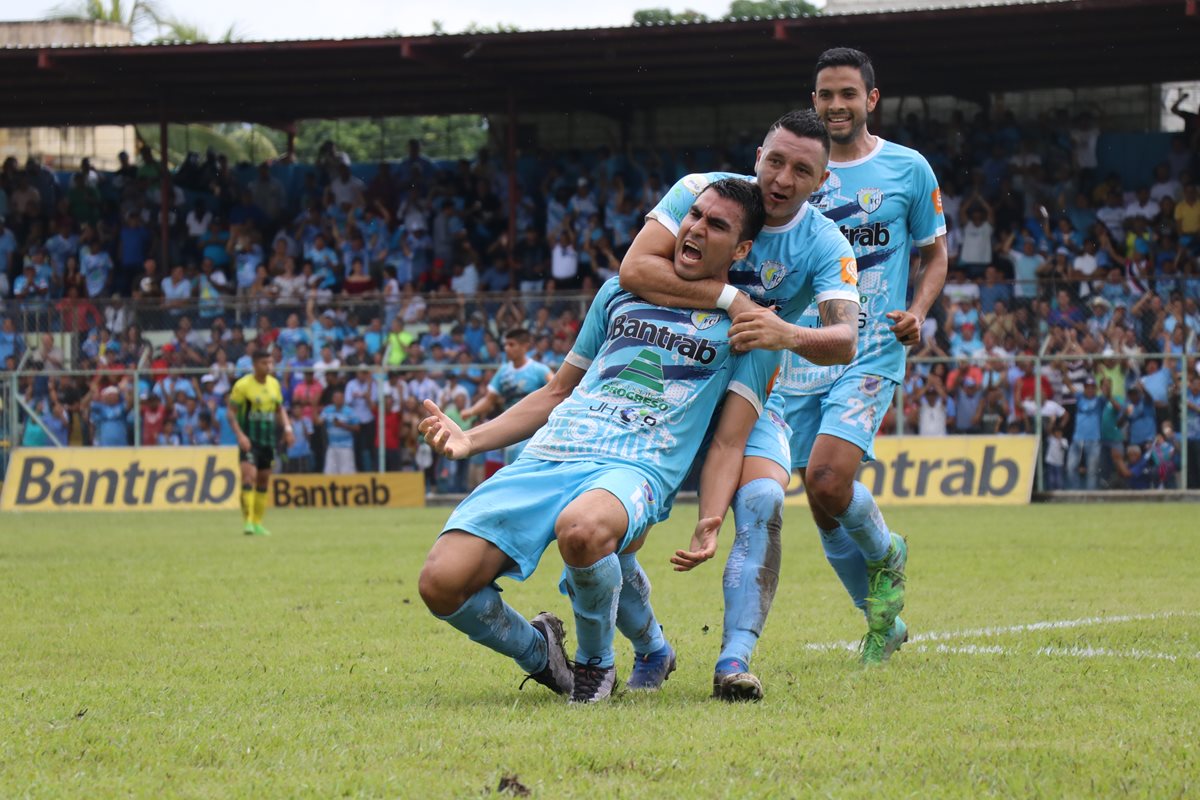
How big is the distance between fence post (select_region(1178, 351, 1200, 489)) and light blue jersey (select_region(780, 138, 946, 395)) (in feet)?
45.9

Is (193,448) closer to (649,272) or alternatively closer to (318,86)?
(318,86)

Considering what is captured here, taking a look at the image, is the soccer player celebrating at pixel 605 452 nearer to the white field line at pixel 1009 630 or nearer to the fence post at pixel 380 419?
the white field line at pixel 1009 630

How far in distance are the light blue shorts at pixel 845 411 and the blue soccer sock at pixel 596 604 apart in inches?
63.3

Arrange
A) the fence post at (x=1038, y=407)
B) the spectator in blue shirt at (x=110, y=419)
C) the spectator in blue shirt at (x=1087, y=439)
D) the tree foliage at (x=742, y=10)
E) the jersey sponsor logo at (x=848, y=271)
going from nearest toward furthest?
the jersey sponsor logo at (x=848, y=271) → the spectator in blue shirt at (x=1087, y=439) → the fence post at (x=1038, y=407) → the spectator in blue shirt at (x=110, y=419) → the tree foliage at (x=742, y=10)

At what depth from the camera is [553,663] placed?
5871 millimetres

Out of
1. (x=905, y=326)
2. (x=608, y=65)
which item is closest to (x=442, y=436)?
(x=905, y=326)

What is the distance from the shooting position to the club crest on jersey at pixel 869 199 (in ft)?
23.0

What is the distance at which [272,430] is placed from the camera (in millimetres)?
18797

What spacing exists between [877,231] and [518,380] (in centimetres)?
985

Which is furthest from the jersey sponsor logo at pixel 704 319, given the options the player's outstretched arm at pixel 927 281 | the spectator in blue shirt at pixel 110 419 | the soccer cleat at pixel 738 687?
the spectator in blue shirt at pixel 110 419

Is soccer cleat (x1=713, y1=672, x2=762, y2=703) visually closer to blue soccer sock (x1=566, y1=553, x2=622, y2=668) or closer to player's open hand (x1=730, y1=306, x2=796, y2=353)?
blue soccer sock (x1=566, y1=553, x2=622, y2=668)

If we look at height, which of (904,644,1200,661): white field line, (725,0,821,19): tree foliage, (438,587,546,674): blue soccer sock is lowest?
(904,644,1200,661): white field line

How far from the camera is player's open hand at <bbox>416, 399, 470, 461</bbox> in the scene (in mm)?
5555

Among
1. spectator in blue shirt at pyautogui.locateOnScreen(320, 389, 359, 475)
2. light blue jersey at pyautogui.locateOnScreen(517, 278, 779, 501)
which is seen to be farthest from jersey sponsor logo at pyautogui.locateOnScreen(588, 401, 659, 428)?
spectator in blue shirt at pyautogui.locateOnScreen(320, 389, 359, 475)
